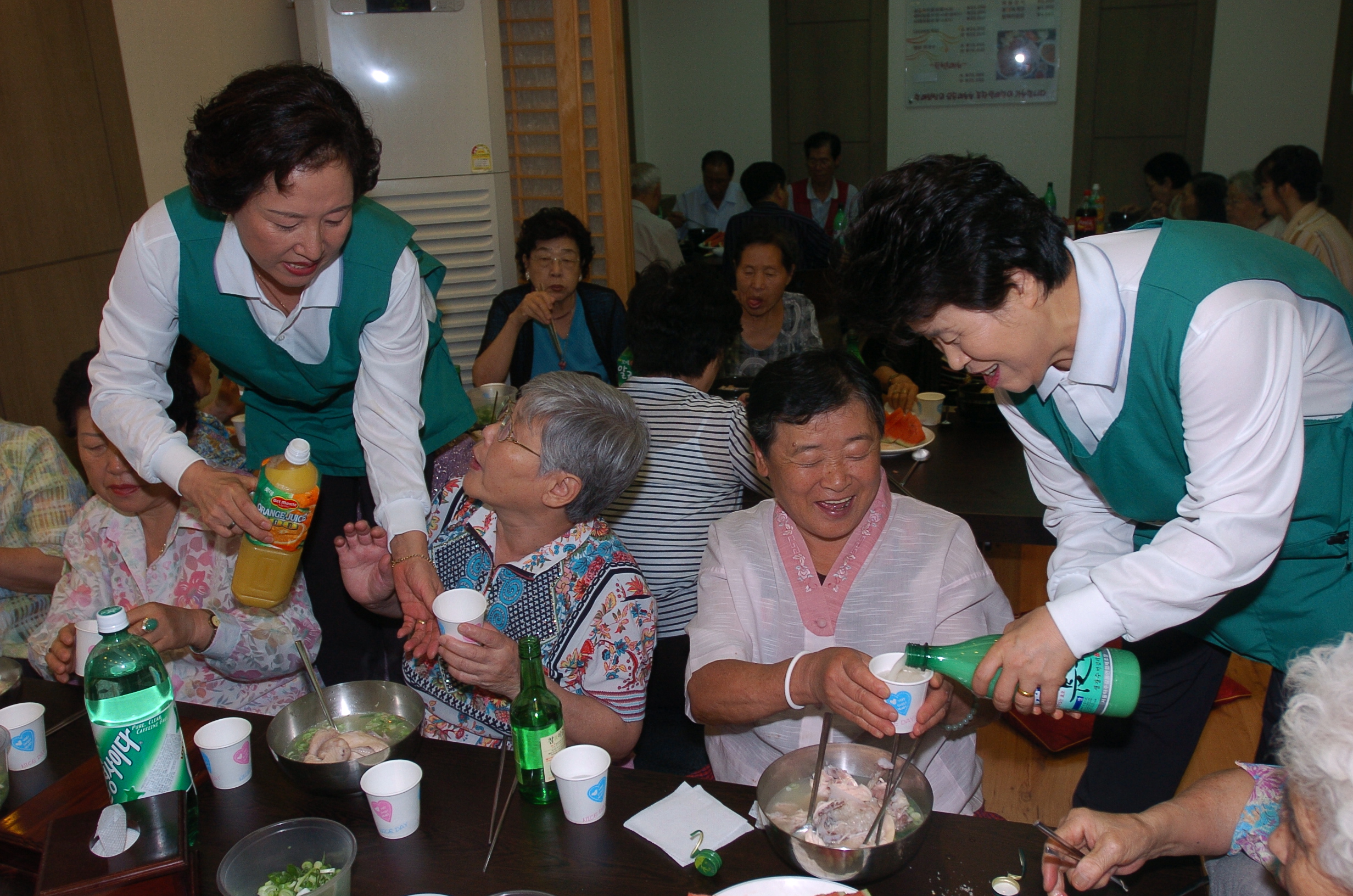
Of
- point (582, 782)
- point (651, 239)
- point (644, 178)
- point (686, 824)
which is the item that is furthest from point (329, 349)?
point (644, 178)

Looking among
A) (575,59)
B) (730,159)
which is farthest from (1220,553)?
(730,159)

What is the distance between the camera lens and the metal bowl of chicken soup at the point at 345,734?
4.55 ft

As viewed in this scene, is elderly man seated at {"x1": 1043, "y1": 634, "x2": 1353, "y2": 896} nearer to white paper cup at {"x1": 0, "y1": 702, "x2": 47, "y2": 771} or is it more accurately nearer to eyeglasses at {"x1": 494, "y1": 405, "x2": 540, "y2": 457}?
eyeglasses at {"x1": 494, "y1": 405, "x2": 540, "y2": 457}

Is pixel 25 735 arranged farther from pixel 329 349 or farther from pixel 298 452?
pixel 329 349

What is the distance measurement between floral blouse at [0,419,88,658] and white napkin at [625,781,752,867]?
1.85 metres

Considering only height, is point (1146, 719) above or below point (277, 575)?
below

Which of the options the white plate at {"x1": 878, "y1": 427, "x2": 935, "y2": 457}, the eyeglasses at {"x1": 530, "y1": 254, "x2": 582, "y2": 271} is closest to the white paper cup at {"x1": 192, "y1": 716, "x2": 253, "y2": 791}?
the white plate at {"x1": 878, "y1": 427, "x2": 935, "y2": 457}

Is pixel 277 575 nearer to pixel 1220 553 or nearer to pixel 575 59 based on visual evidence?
pixel 1220 553

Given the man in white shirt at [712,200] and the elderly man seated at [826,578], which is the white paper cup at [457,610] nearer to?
the elderly man seated at [826,578]

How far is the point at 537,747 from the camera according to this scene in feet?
4.43

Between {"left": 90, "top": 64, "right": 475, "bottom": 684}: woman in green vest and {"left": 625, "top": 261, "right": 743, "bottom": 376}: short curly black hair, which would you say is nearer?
{"left": 90, "top": 64, "right": 475, "bottom": 684}: woman in green vest

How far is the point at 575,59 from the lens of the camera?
4.24 m

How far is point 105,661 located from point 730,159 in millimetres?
6919

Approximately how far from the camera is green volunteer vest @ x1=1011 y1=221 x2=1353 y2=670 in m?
1.34
